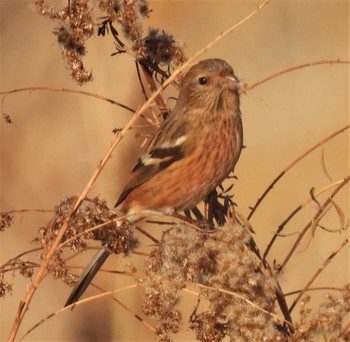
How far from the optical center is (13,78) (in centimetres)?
523

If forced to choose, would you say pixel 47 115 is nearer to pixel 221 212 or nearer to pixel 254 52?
pixel 254 52

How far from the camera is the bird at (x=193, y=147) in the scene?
390 centimetres

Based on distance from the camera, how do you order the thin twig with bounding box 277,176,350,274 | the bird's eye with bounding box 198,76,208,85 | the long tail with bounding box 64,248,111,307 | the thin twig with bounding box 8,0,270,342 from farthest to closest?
the bird's eye with bounding box 198,76,208,85 → the long tail with bounding box 64,248,111,307 → the thin twig with bounding box 277,176,350,274 → the thin twig with bounding box 8,0,270,342

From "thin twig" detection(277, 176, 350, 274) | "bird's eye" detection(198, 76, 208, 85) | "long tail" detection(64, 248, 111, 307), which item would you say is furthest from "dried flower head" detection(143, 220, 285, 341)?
"bird's eye" detection(198, 76, 208, 85)

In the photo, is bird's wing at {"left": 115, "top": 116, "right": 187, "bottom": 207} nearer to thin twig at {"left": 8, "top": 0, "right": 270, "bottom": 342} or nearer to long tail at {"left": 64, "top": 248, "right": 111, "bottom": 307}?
long tail at {"left": 64, "top": 248, "right": 111, "bottom": 307}

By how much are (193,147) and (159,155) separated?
159 millimetres

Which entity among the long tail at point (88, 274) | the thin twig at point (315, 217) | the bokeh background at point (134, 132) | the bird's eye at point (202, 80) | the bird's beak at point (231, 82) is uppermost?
the bokeh background at point (134, 132)

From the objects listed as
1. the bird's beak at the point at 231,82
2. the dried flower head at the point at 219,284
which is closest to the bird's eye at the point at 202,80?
the bird's beak at the point at 231,82

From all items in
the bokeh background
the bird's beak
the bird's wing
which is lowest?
the bird's wing

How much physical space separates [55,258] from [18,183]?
259 centimetres

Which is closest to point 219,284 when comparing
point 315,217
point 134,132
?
point 315,217

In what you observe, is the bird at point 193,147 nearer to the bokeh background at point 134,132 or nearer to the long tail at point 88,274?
the long tail at point 88,274

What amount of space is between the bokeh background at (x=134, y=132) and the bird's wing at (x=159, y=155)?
496 millimetres

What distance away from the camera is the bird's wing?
389 centimetres
